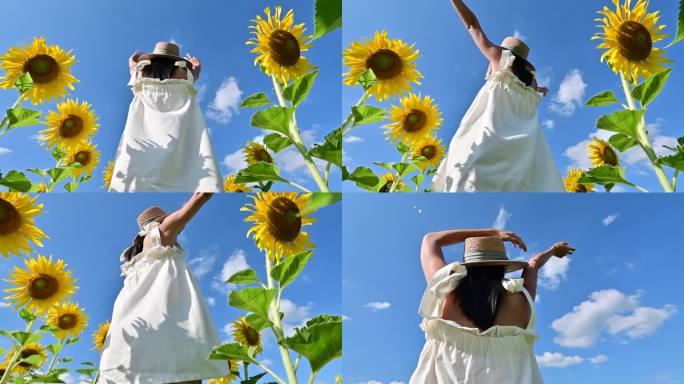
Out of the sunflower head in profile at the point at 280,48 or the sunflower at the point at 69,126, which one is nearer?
the sunflower head in profile at the point at 280,48

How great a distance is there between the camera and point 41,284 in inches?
83.8

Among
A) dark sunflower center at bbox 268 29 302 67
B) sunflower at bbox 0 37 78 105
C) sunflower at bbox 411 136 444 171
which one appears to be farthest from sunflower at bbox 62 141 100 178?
sunflower at bbox 411 136 444 171

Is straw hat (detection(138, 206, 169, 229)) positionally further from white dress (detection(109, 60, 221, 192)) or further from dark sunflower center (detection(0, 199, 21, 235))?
dark sunflower center (detection(0, 199, 21, 235))

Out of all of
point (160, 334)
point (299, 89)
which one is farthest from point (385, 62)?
point (160, 334)

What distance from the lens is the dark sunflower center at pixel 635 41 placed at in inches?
58.1

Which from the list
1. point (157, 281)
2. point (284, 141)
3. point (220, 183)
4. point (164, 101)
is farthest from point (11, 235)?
point (284, 141)

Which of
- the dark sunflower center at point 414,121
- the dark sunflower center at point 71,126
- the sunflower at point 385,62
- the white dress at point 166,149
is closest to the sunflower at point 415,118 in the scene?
the dark sunflower center at point 414,121

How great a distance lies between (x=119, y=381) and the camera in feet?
4.61

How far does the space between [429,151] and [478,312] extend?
612 millimetres

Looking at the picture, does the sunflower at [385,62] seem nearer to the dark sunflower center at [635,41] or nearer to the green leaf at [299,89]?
the green leaf at [299,89]

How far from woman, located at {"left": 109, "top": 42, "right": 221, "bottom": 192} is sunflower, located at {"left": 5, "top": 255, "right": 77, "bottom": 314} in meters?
0.91

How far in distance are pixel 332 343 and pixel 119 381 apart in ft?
2.11

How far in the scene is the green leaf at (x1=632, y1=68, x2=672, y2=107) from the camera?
121 cm

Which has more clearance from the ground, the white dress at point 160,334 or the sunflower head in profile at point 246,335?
the sunflower head in profile at point 246,335
